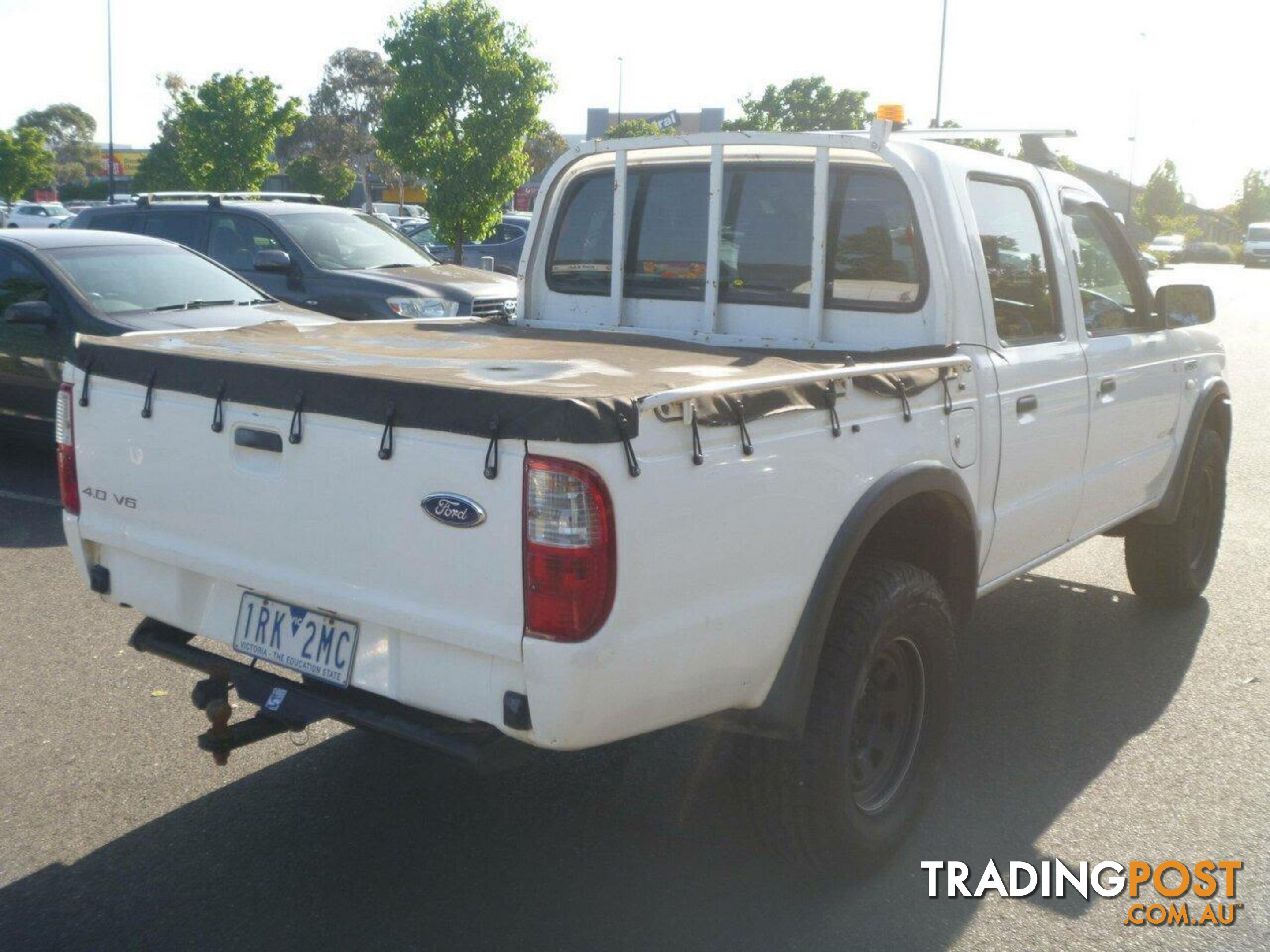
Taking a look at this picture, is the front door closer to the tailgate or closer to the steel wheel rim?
the tailgate

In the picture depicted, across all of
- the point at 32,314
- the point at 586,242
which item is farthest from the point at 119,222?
the point at 586,242

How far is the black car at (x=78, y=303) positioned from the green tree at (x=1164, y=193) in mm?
89545

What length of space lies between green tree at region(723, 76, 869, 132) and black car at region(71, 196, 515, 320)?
4389cm

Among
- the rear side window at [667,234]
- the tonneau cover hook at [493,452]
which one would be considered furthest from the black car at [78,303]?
the tonneau cover hook at [493,452]

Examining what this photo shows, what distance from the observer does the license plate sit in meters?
3.07

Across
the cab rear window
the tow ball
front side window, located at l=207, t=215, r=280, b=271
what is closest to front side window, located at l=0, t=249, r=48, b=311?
front side window, located at l=207, t=215, r=280, b=271

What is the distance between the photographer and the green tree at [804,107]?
5447cm

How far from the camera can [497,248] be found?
2158cm

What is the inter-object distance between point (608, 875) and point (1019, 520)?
1825mm

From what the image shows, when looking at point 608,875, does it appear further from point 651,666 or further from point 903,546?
point 903,546

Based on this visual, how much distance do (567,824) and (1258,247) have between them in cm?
6690

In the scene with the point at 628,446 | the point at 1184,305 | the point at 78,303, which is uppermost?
the point at 1184,305

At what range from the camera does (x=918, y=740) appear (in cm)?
373

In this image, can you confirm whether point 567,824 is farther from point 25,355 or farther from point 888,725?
point 25,355
